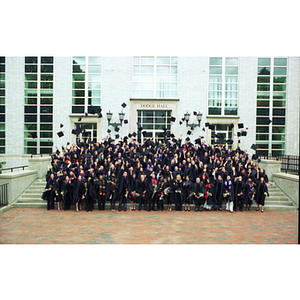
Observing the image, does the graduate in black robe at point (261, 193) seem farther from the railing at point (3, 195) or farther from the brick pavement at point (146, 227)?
the railing at point (3, 195)

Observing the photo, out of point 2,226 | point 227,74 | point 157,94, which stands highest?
point 227,74

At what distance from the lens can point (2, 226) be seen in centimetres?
884

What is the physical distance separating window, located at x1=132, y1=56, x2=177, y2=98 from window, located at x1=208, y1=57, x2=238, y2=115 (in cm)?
268

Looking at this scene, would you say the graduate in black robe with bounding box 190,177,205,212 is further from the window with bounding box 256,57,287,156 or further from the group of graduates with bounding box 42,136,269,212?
the window with bounding box 256,57,287,156

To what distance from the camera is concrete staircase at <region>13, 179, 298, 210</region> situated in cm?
1157

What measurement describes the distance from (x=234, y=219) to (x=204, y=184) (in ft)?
6.45

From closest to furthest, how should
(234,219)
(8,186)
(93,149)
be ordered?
(234,219) → (8,186) → (93,149)

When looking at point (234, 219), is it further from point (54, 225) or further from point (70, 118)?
point (70, 118)

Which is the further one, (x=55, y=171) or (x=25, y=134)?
(x=25, y=134)

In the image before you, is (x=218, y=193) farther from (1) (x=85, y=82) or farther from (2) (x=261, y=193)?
Answer: (1) (x=85, y=82)

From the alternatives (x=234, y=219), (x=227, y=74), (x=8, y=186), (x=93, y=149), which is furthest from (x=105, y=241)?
(x=227, y=74)

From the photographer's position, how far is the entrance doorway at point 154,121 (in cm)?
2036

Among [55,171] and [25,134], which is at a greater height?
[25,134]

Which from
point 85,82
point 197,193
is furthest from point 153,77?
point 197,193
